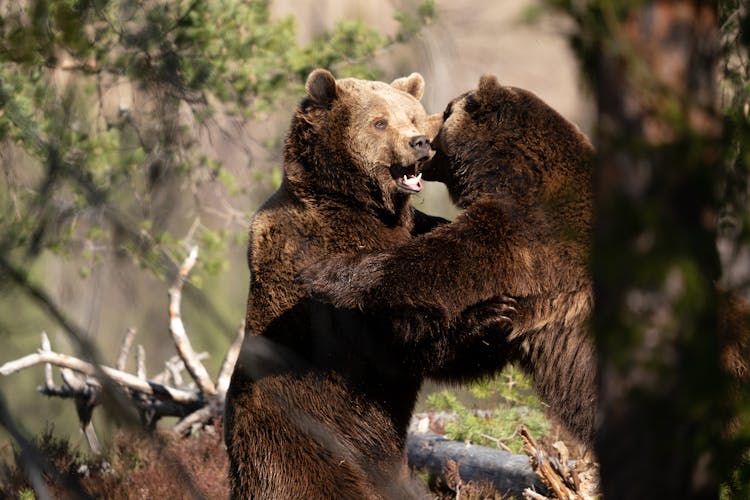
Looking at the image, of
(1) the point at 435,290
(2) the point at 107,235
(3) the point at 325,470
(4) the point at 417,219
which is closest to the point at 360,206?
(4) the point at 417,219

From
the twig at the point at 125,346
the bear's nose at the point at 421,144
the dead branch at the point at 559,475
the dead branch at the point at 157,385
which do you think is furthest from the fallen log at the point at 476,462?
the twig at the point at 125,346

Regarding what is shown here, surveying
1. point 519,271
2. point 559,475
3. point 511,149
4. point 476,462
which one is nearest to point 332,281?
point 519,271

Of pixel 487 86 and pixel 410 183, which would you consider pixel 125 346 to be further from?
pixel 487 86

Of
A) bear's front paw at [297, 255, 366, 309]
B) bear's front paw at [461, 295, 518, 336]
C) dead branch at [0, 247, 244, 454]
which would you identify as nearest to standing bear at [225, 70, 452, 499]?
bear's front paw at [297, 255, 366, 309]

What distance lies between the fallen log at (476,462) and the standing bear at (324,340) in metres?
1.57

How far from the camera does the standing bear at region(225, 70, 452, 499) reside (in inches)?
161

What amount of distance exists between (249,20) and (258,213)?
6.33m

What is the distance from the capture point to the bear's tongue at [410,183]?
13.9ft

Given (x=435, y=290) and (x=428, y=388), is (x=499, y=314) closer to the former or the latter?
(x=435, y=290)

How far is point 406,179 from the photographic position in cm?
432

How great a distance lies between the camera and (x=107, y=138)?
9.52 m

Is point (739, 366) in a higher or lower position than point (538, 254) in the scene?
lower

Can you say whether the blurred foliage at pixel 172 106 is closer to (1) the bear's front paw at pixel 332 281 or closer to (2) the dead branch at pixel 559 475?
(2) the dead branch at pixel 559 475

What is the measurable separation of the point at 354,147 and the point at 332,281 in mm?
841
